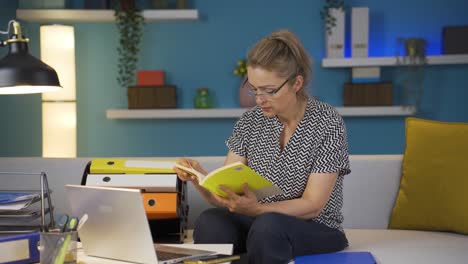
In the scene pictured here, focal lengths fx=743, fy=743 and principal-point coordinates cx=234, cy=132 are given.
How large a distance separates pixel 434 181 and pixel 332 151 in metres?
0.58

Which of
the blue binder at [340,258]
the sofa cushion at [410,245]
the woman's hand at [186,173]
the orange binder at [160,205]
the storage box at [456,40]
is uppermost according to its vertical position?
the storage box at [456,40]

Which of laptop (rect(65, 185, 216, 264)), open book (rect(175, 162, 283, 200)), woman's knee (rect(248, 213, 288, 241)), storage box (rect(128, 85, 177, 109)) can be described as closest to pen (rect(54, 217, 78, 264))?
laptop (rect(65, 185, 216, 264))

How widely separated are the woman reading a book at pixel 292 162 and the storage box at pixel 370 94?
250cm

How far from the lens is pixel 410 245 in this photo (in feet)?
8.59

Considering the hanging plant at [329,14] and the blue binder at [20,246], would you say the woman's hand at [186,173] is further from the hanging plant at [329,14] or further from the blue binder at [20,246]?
the hanging plant at [329,14]

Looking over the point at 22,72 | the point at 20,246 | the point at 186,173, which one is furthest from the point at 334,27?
the point at 20,246

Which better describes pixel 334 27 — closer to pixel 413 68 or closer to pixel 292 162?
pixel 413 68

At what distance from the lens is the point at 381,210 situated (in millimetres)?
2947

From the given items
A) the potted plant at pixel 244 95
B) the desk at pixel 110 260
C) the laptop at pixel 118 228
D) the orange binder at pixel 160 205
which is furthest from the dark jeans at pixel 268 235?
the potted plant at pixel 244 95

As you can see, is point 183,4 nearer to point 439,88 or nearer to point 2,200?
point 439,88

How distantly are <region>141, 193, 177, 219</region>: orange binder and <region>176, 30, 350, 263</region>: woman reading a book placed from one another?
3.8 inches

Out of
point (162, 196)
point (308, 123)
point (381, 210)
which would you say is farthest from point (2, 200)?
point (381, 210)

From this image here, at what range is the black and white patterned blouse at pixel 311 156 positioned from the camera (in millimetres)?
2500

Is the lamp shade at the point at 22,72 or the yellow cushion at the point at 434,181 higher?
the lamp shade at the point at 22,72
